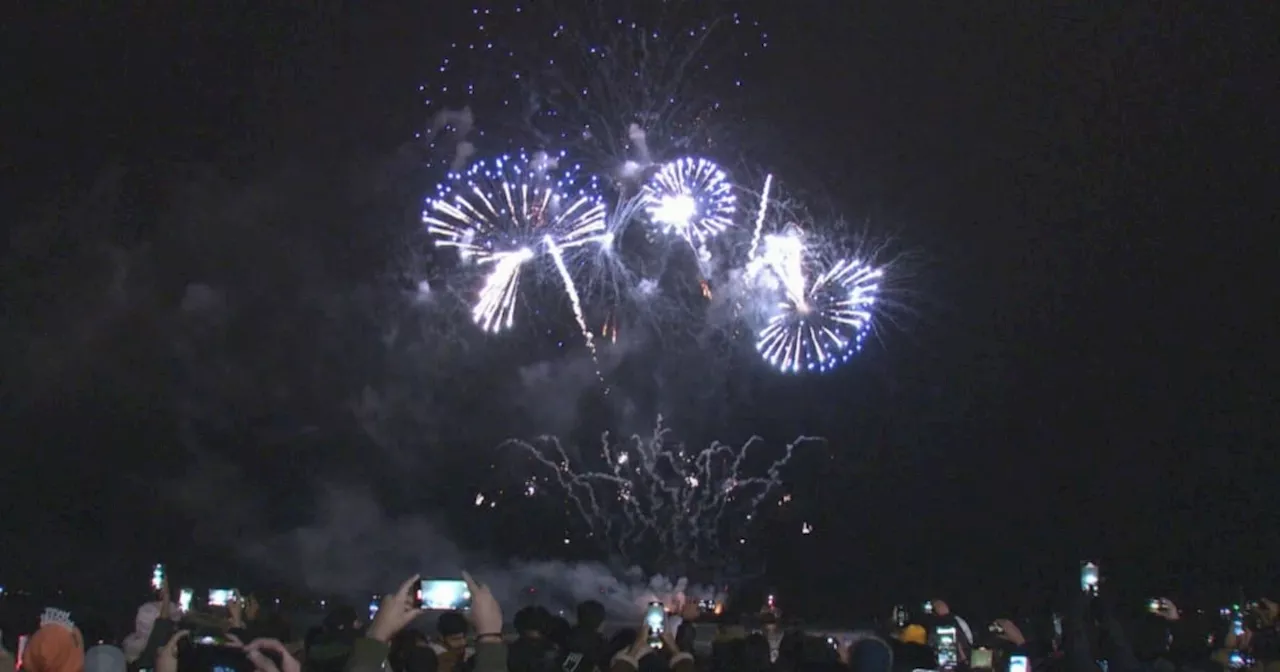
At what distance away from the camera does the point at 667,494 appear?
45.2m

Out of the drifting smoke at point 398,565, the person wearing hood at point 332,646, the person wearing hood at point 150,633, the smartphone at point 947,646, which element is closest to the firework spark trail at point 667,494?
the drifting smoke at point 398,565

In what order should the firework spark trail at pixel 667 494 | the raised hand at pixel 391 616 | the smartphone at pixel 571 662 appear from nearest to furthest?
the raised hand at pixel 391 616 < the smartphone at pixel 571 662 < the firework spark trail at pixel 667 494

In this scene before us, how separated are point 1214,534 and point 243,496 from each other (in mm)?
26059

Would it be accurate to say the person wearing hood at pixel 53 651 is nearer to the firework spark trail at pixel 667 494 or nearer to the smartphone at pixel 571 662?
the smartphone at pixel 571 662

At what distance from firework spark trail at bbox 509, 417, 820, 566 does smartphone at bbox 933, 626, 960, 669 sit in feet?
96.5

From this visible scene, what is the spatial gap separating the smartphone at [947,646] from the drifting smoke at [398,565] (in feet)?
92.4

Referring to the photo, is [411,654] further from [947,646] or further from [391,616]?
[947,646]

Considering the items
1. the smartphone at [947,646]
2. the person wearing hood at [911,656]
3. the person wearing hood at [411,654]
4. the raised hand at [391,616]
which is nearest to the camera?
the raised hand at [391,616]

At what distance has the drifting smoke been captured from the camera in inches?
1602

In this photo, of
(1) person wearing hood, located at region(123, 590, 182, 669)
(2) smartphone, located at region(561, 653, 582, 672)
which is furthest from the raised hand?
(1) person wearing hood, located at region(123, 590, 182, 669)

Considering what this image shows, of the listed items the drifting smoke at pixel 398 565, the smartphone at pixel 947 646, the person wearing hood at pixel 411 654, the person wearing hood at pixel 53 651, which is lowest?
the person wearing hood at pixel 53 651

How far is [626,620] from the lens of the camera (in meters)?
37.2

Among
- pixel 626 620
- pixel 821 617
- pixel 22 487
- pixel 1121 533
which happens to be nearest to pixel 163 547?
pixel 22 487

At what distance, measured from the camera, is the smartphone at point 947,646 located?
1019 cm
